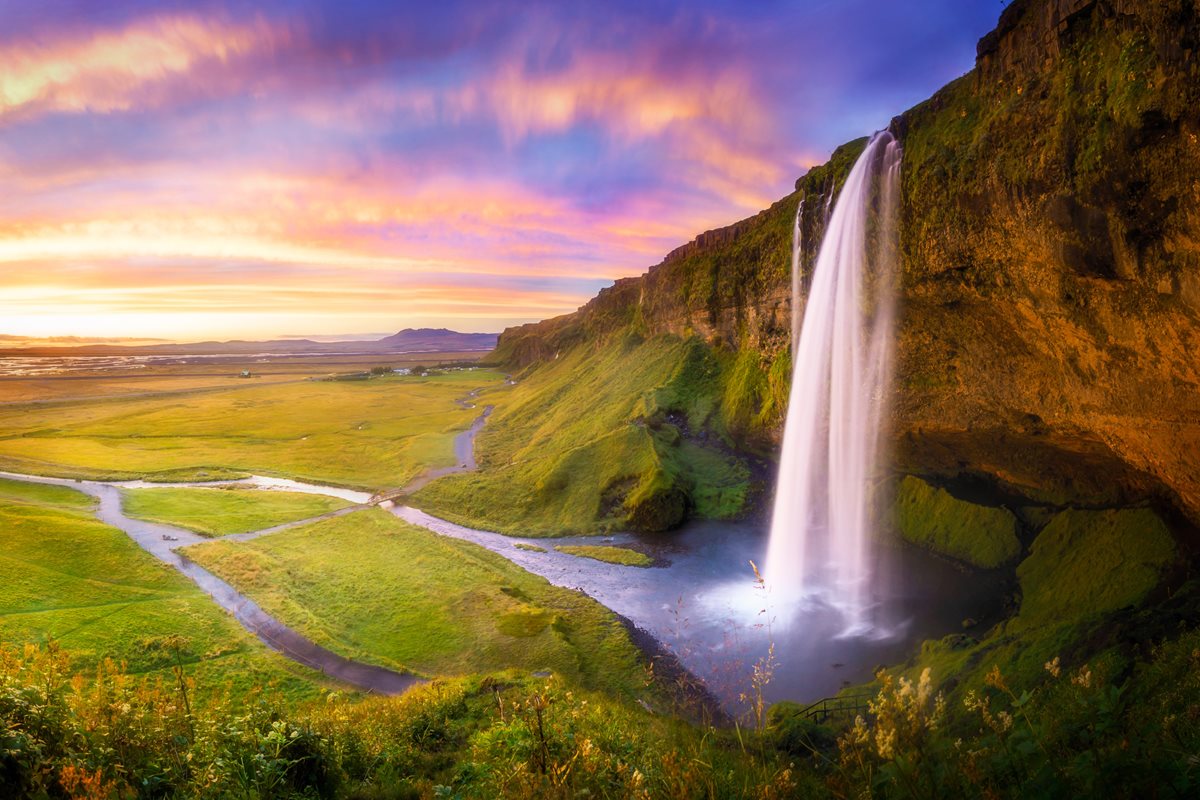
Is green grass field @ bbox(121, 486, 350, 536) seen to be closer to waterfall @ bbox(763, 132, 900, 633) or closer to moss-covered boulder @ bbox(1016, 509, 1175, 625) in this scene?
waterfall @ bbox(763, 132, 900, 633)

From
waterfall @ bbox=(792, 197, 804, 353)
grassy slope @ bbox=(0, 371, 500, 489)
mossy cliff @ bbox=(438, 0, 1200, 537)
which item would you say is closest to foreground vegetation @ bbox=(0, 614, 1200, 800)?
mossy cliff @ bbox=(438, 0, 1200, 537)

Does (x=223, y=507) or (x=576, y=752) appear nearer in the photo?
(x=576, y=752)

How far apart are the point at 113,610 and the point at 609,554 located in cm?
2257

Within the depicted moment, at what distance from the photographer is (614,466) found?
132 feet

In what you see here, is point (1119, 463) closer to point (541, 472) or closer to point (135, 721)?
point (135, 721)

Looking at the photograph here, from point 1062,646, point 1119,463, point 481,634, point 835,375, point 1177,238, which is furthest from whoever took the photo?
point 835,375

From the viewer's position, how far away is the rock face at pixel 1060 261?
1377 cm

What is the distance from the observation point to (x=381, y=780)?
8.70 metres

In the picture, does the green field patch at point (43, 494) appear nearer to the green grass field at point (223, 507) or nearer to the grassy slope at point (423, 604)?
the green grass field at point (223, 507)

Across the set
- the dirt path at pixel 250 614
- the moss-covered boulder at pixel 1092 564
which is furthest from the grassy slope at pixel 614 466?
the moss-covered boulder at pixel 1092 564

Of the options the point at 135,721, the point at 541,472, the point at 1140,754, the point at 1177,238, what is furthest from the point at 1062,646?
the point at 541,472

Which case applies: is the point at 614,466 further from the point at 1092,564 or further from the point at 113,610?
the point at 113,610

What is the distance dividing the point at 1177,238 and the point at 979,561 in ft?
54.2

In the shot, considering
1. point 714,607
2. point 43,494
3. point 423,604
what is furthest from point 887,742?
point 43,494
